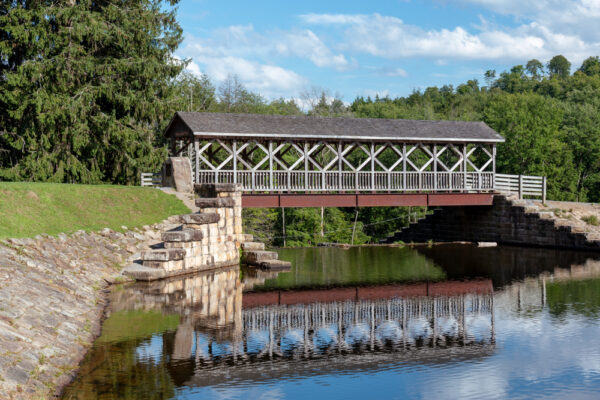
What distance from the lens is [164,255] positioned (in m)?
18.6

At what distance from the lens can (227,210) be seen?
71.7ft

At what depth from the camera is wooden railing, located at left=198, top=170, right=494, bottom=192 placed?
1122 inches

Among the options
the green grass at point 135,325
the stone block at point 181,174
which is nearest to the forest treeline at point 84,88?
the stone block at point 181,174

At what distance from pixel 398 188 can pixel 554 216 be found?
705cm

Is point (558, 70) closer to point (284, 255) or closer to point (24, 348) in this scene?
point (284, 255)

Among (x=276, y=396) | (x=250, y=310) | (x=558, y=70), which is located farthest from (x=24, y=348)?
(x=558, y=70)

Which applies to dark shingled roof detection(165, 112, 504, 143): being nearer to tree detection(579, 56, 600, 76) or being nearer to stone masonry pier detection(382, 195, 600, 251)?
stone masonry pier detection(382, 195, 600, 251)

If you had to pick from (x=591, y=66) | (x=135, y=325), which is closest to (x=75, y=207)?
(x=135, y=325)

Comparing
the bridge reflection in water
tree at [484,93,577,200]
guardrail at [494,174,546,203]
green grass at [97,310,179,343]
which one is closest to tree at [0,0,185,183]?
the bridge reflection in water

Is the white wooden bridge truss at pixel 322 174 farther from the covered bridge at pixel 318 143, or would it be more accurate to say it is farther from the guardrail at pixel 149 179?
the guardrail at pixel 149 179

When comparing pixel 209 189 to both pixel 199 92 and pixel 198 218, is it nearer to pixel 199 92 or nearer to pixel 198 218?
pixel 198 218

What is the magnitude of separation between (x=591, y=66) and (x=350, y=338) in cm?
12115

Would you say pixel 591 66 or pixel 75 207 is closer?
pixel 75 207

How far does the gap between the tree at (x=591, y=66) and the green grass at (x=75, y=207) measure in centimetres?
10807
